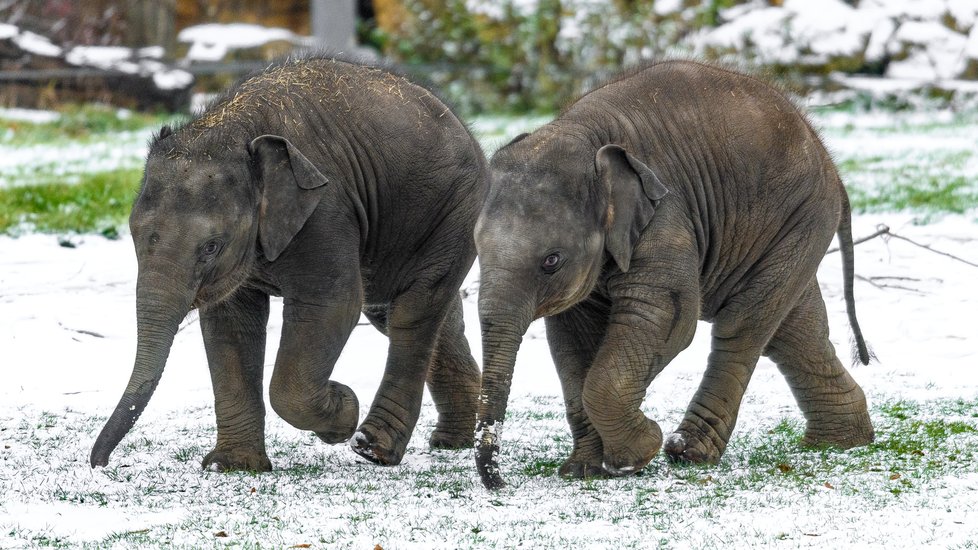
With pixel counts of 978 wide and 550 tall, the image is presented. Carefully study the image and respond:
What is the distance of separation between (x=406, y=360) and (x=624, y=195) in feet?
5.27

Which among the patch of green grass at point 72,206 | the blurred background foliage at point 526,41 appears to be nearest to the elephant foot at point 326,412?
the patch of green grass at point 72,206

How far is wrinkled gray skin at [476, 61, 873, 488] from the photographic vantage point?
6.32 m

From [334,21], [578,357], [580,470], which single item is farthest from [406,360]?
[334,21]

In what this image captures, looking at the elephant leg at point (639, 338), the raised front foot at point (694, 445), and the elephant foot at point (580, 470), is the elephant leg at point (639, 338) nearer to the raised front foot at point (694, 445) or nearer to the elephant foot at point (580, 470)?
the elephant foot at point (580, 470)

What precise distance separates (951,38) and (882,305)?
37.3 feet

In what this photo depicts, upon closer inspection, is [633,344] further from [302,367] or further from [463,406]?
[463,406]

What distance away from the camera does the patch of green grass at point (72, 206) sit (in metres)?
12.8

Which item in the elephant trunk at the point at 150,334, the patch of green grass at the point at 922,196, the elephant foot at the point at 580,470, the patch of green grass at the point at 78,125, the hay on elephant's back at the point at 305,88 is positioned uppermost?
the hay on elephant's back at the point at 305,88

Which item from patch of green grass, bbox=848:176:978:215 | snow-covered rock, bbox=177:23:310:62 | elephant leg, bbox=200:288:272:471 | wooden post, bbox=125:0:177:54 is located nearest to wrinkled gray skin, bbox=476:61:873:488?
elephant leg, bbox=200:288:272:471

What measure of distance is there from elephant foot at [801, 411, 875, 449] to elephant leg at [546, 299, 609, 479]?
1416 mm

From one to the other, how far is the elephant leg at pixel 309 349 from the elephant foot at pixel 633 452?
1.31 meters

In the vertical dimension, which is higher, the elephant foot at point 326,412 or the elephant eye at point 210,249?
the elephant eye at point 210,249

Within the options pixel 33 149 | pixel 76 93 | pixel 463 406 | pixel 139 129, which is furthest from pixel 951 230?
pixel 76 93

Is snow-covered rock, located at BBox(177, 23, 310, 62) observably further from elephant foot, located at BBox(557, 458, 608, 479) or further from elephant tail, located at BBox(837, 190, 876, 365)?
elephant foot, located at BBox(557, 458, 608, 479)
